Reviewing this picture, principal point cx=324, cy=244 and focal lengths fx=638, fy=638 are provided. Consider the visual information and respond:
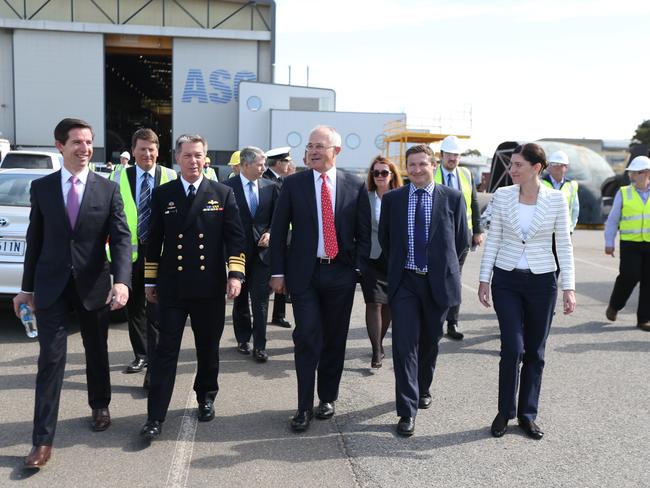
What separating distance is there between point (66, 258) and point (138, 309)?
1.73m

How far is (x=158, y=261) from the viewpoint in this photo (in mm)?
4449

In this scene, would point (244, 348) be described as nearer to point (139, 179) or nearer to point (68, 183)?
point (139, 179)


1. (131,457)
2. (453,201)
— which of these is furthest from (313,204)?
(131,457)

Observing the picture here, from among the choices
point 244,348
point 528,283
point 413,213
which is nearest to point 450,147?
point 413,213

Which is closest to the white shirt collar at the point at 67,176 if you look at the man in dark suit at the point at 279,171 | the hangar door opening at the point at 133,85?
the man in dark suit at the point at 279,171

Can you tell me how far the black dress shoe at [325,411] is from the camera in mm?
4621

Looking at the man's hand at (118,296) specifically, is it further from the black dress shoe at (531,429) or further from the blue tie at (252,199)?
the black dress shoe at (531,429)

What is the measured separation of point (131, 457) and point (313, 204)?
2034mm

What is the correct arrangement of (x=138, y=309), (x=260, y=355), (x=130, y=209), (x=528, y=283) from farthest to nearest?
(x=260, y=355), (x=138, y=309), (x=130, y=209), (x=528, y=283)

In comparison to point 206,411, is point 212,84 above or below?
above

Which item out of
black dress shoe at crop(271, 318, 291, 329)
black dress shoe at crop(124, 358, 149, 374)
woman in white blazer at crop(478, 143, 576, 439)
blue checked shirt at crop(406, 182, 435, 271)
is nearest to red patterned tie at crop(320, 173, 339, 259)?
blue checked shirt at crop(406, 182, 435, 271)

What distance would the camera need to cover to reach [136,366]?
5691 mm

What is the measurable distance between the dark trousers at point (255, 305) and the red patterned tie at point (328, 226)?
5.82ft

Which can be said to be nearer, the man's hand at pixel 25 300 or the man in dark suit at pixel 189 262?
the man's hand at pixel 25 300
